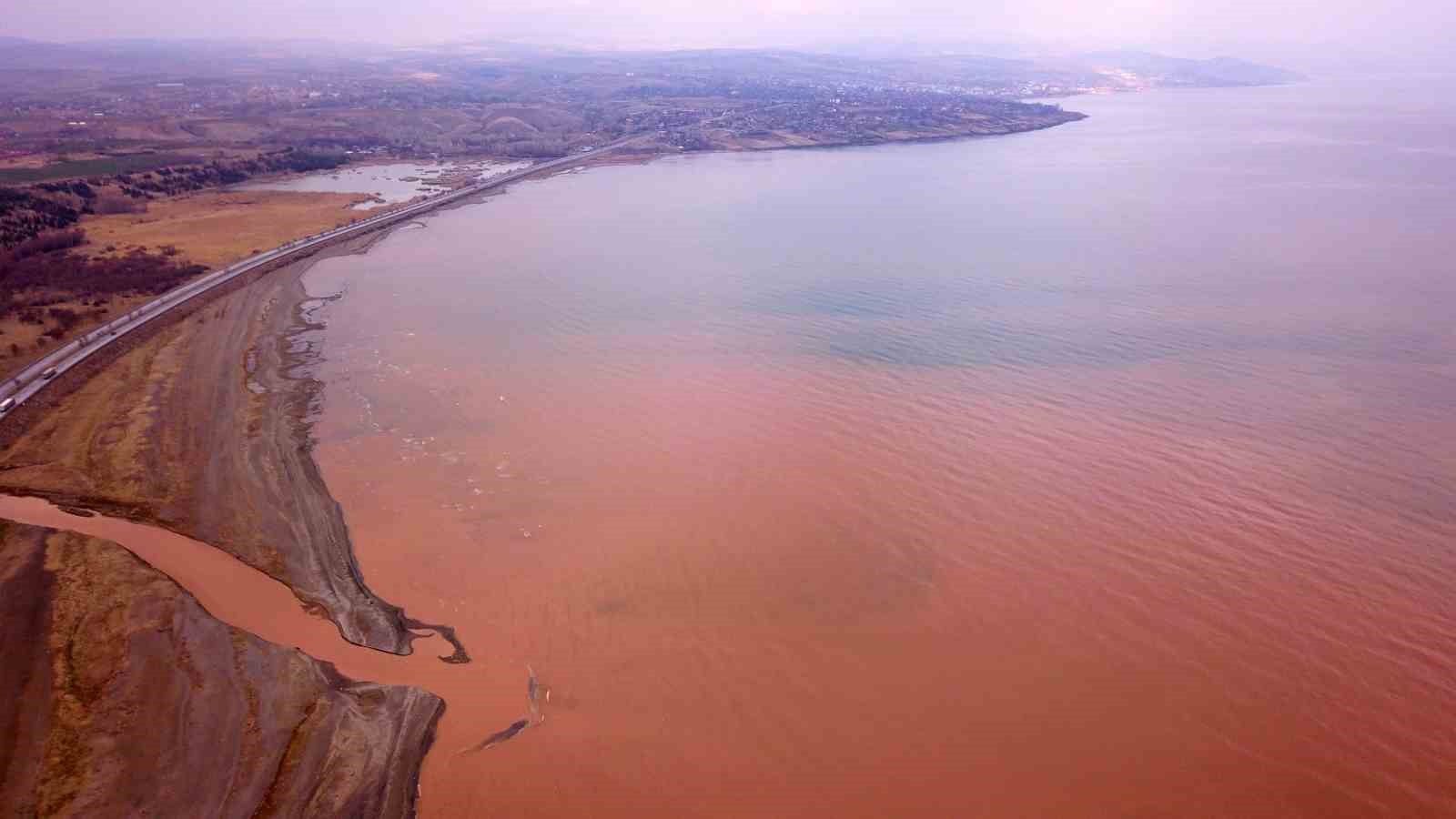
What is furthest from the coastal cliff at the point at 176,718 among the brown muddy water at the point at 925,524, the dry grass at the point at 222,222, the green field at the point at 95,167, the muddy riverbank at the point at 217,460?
the green field at the point at 95,167

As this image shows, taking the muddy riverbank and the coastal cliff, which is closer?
the coastal cliff

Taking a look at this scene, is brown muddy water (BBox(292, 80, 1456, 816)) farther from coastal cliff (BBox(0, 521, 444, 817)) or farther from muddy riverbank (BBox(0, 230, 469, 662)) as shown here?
coastal cliff (BBox(0, 521, 444, 817))

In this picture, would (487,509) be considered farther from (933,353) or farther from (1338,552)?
(1338,552)

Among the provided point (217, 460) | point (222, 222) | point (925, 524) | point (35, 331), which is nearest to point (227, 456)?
point (217, 460)

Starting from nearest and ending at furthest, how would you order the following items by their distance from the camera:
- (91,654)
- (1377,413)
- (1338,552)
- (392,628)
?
(91,654)
(392,628)
(1338,552)
(1377,413)

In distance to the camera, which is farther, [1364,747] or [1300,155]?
[1300,155]

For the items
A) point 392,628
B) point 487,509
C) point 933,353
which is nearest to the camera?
point 392,628

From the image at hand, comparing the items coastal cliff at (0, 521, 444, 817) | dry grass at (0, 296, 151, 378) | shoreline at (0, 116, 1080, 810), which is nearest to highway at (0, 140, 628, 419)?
dry grass at (0, 296, 151, 378)

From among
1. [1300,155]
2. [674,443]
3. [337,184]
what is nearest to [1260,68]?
[1300,155]
